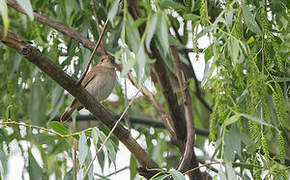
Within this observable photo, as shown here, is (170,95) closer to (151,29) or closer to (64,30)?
(64,30)

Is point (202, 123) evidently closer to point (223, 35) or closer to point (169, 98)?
point (169, 98)

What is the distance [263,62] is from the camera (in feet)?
7.75

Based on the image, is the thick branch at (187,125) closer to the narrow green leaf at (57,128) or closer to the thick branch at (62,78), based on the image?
the thick branch at (62,78)

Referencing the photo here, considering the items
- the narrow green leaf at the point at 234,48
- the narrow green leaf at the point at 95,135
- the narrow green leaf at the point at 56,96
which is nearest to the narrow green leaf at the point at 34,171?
the narrow green leaf at the point at 95,135

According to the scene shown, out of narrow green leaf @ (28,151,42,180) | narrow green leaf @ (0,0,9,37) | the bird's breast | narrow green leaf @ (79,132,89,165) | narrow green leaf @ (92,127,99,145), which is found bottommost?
narrow green leaf @ (28,151,42,180)

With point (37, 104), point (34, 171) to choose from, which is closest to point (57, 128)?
point (34, 171)

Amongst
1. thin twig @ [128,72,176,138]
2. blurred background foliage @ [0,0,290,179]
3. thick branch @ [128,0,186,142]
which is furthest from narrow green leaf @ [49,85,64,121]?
thick branch @ [128,0,186,142]

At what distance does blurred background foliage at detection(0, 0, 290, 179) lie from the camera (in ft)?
6.54

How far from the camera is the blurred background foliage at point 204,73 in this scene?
199cm

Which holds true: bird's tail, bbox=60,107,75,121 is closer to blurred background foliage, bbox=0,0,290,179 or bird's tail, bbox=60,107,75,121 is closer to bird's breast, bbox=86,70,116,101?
blurred background foliage, bbox=0,0,290,179

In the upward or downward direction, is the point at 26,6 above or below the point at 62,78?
above

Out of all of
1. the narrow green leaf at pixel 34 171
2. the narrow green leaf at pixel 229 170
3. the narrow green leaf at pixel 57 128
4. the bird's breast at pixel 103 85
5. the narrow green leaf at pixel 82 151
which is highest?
the bird's breast at pixel 103 85

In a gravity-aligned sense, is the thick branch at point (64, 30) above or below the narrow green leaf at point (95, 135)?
above

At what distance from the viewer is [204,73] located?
2.40 m
